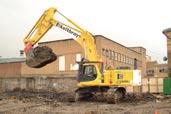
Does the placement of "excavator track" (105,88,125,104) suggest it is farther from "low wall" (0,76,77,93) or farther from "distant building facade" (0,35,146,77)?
"distant building facade" (0,35,146,77)

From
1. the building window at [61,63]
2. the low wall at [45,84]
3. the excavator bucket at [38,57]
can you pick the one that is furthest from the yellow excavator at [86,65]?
the building window at [61,63]

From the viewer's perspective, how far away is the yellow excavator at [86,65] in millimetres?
28875

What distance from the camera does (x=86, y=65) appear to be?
1189 inches

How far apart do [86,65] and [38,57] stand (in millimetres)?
3656

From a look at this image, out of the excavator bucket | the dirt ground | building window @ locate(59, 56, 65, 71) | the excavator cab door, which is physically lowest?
the dirt ground

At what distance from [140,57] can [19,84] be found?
33221 millimetres

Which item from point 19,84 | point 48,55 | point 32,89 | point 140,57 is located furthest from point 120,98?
point 140,57

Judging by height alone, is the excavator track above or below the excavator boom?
below

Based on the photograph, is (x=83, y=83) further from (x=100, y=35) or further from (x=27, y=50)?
(x=100, y=35)

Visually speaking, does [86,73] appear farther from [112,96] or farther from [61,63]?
[61,63]

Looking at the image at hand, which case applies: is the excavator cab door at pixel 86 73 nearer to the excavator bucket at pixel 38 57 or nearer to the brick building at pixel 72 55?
the excavator bucket at pixel 38 57

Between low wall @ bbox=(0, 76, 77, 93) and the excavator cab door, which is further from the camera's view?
low wall @ bbox=(0, 76, 77, 93)

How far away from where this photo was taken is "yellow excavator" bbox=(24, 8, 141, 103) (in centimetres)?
2888

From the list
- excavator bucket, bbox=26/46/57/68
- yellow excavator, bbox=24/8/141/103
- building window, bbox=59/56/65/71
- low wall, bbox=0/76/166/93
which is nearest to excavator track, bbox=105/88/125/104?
yellow excavator, bbox=24/8/141/103
